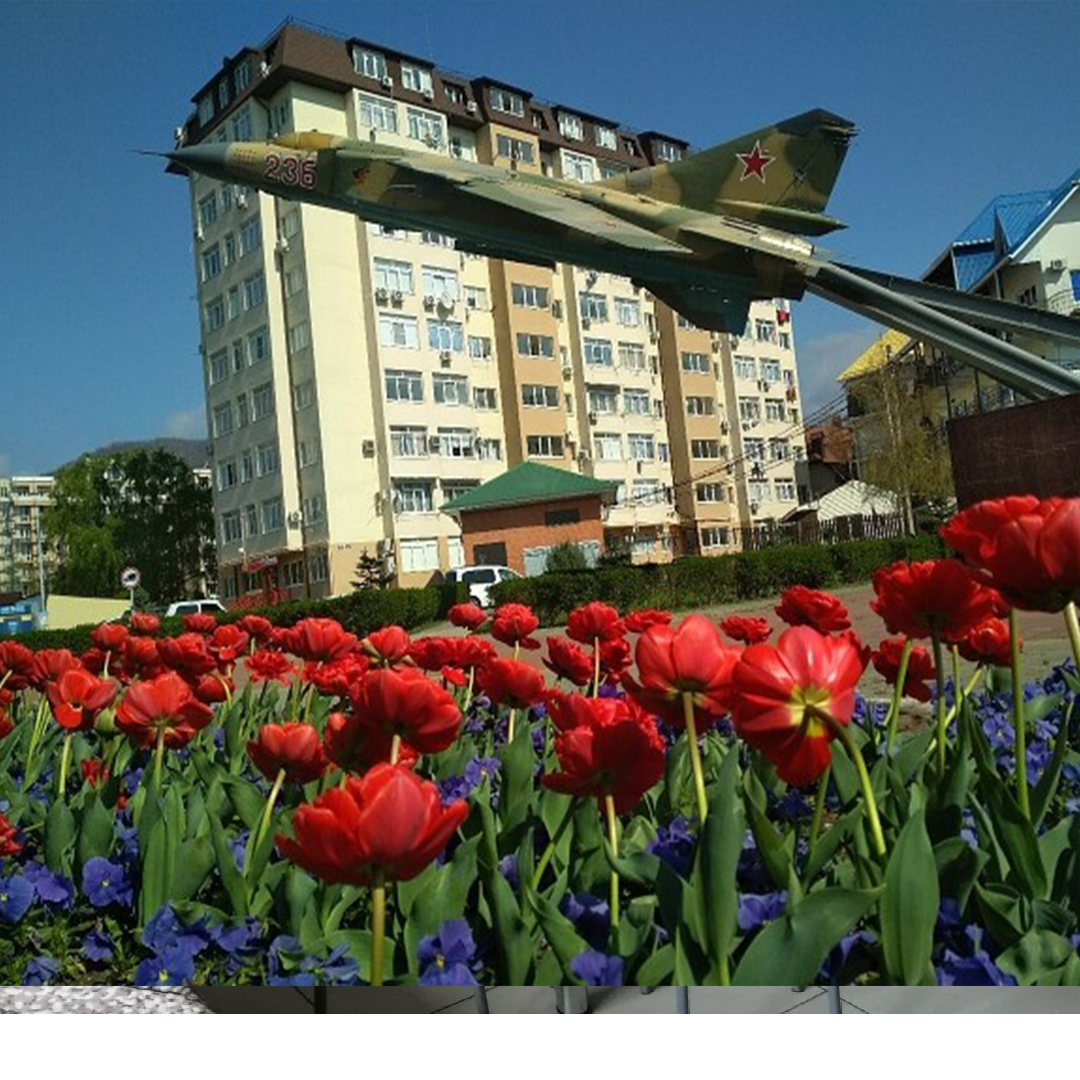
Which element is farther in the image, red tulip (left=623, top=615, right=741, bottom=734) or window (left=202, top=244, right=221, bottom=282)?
window (left=202, top=244, right=221, bottom=282)

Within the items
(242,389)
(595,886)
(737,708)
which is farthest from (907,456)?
(242,389)

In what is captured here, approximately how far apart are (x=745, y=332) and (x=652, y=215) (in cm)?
30

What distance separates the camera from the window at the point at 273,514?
2660mm

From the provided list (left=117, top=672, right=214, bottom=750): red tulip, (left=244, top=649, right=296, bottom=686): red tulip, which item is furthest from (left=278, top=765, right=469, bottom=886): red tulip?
(left=244, top=649, right=296, bottom=686): red tulip

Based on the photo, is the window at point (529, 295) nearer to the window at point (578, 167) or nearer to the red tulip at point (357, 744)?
the window at point (578, 167)

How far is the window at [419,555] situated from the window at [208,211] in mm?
879

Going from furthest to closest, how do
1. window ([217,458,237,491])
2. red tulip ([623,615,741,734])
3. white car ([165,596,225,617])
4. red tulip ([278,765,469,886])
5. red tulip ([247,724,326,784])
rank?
white car ([165,596,225,617]) → window ([217,458,237,491]) → red tulip ([247,724,326,784]) → red tulip ([623,615,741,734]) → red tulip ([278,765,469,886])

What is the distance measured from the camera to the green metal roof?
8.52 feet

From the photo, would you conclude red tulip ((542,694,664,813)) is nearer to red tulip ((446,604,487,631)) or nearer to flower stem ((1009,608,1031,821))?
flower stem ((1009,608,1031,821))

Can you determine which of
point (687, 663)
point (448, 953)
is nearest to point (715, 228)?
point (687, 663)

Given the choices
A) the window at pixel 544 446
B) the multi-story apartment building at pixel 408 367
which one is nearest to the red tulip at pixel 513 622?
the multi-story apartment building at pixel 408 367

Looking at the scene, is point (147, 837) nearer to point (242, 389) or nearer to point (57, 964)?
point (57, 964)

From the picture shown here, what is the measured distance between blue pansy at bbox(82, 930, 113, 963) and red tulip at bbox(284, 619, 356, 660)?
0.73 metres
